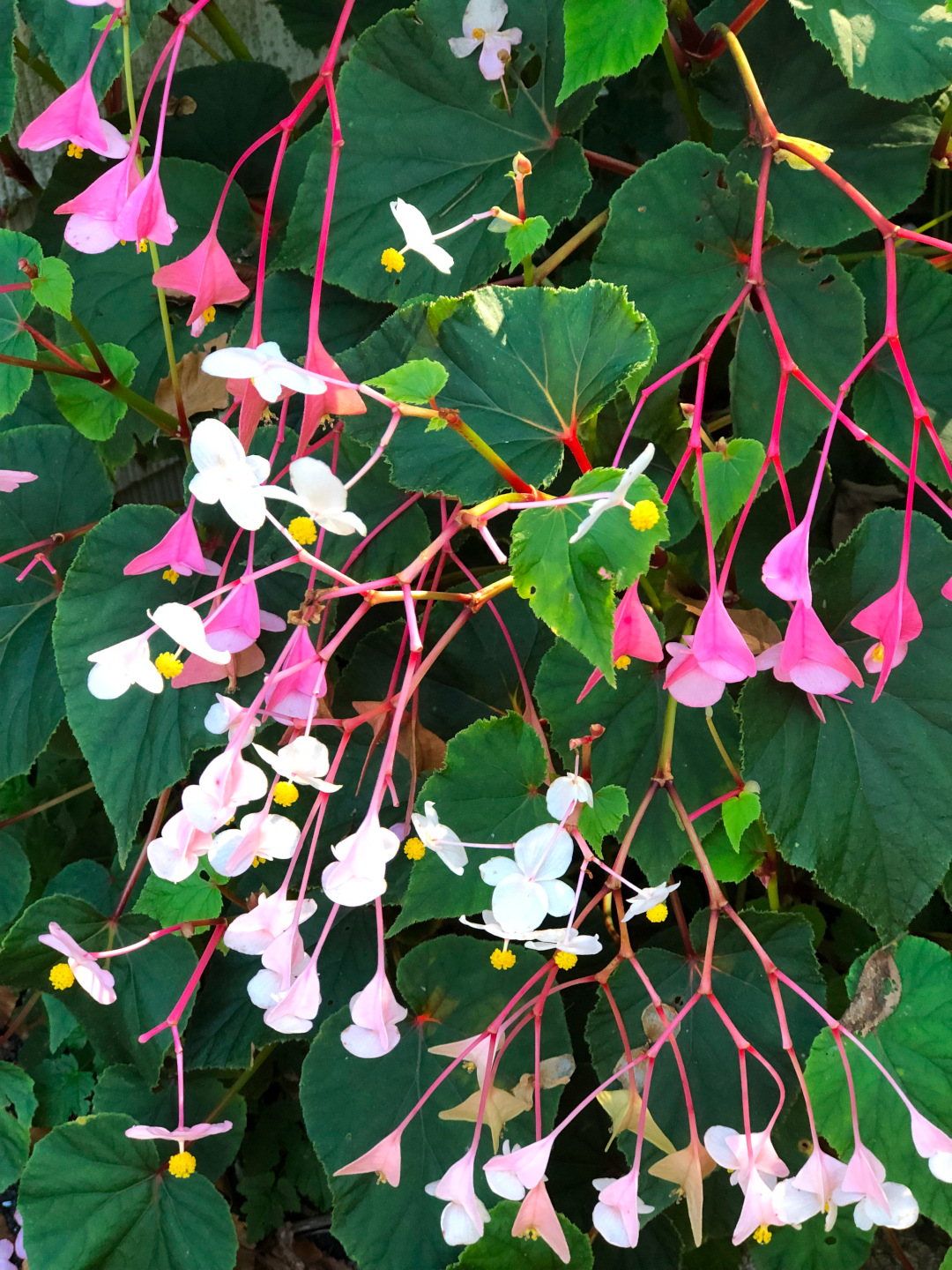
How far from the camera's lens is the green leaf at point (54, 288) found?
742 millimetres

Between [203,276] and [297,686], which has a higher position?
[203,276]

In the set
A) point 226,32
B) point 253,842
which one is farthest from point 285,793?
point 226,32

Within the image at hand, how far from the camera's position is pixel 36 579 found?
86 centimetres

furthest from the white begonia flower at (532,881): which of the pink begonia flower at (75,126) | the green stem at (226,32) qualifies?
the green stem at (226,32)

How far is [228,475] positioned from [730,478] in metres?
0.29

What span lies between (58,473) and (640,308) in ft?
1.77

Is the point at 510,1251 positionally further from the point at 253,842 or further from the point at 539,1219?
the point at 253,842

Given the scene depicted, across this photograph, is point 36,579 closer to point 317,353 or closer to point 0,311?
point 0,311

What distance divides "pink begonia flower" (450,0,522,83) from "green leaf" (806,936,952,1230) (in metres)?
0.71

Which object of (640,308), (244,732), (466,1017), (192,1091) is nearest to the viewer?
(244,732)

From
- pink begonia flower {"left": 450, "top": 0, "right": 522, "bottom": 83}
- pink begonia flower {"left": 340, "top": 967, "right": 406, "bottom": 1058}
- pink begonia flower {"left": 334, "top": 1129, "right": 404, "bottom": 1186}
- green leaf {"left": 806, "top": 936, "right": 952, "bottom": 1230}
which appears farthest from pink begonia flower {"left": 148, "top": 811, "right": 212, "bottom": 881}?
pink begonia flower {"left": 450, "top": 0, "right": 522, "bottom": 83}

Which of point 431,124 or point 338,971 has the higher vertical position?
point 431,124

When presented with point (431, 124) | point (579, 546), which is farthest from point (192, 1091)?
point (431, 124)

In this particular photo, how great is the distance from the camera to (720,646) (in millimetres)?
477
